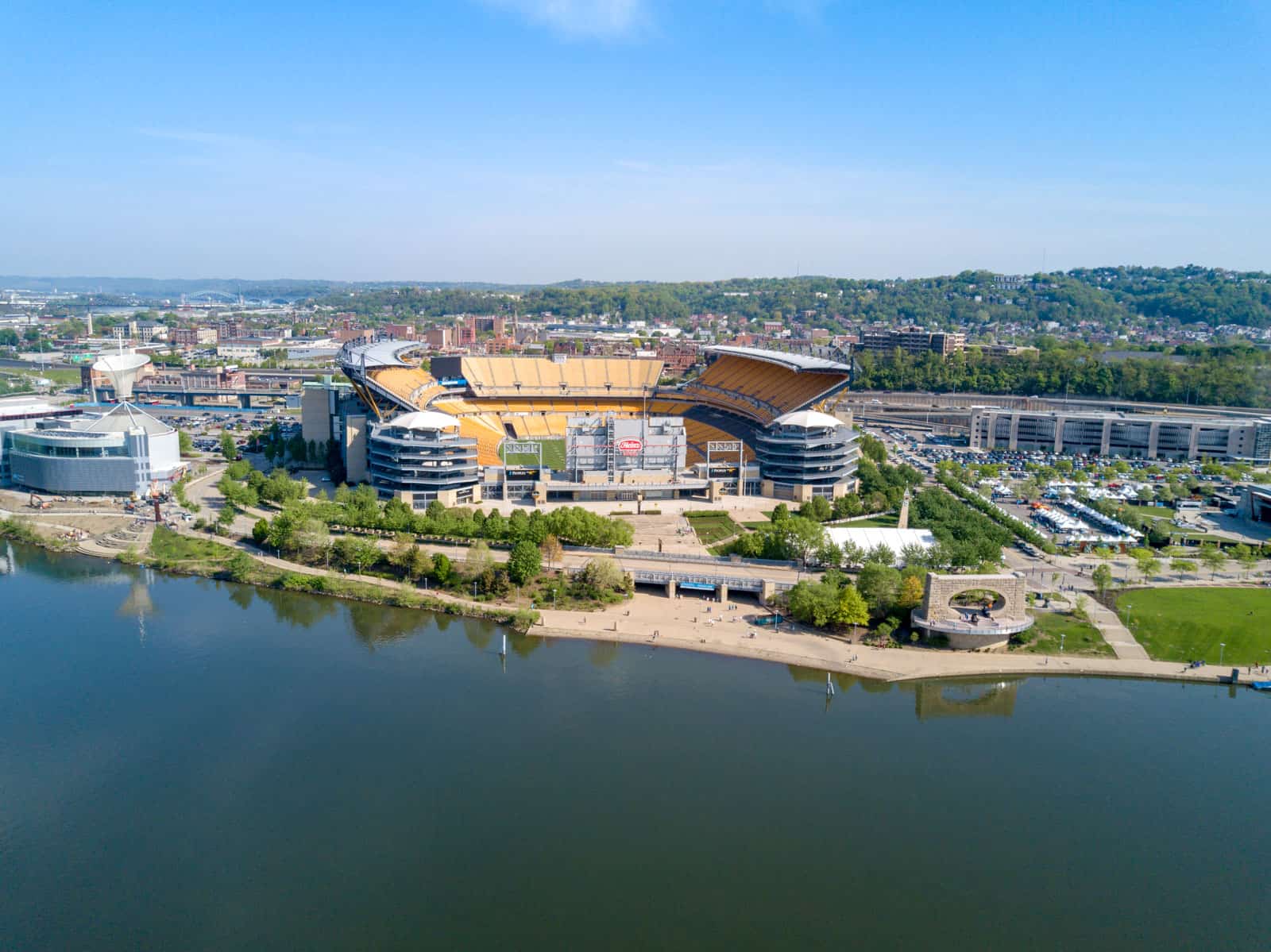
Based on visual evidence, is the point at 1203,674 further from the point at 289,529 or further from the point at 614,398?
the point at 614,398

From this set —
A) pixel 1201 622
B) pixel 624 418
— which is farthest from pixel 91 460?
pixel 1201 622

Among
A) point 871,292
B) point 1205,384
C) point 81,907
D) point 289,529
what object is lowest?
point 81,907

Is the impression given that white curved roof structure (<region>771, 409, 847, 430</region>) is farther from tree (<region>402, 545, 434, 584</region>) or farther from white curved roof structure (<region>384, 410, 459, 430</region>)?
tree (<region>402, 545, 434, 584</region>)

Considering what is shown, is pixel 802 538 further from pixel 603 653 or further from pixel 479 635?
pixel 479 635

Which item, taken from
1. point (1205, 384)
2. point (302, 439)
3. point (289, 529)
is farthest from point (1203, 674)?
point (1205, 384)

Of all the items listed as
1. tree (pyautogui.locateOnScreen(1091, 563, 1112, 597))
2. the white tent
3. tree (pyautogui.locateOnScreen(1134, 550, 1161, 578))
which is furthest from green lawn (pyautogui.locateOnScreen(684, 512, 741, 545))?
tree (pyautogui.locateOnScreen(1134, 550, 1161, 578))

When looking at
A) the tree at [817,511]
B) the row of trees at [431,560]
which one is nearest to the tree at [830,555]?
the row of trees at [431,560]
